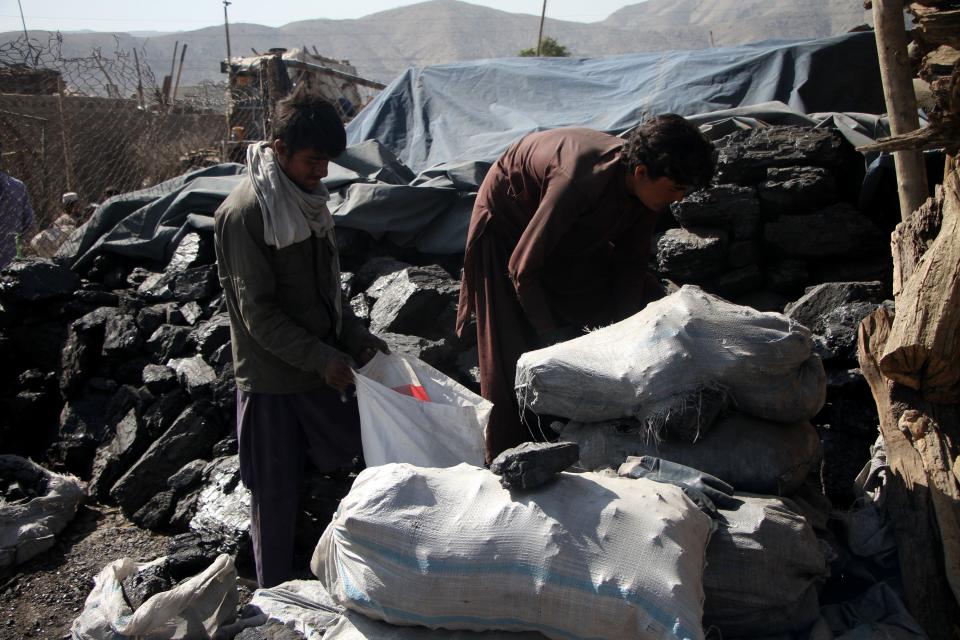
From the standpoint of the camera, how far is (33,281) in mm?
5508

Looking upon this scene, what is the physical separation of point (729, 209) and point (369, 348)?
2.22 meters

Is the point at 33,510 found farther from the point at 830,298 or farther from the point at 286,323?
the point at 830,298

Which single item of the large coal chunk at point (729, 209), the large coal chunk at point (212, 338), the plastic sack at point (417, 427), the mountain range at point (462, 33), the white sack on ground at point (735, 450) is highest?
the mountain range at point (462, 33)

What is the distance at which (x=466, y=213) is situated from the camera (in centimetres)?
510

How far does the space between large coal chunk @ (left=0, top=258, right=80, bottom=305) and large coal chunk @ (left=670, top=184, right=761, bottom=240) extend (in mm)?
4112

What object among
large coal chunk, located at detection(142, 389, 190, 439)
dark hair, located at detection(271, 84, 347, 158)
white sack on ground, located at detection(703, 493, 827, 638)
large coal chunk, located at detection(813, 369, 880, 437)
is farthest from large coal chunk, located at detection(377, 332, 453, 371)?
white sack on ground, located at detection(703, 493, 827, 638)

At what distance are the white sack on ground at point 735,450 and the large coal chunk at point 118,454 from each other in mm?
3188

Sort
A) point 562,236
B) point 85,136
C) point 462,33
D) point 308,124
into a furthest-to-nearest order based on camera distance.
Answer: point 462,33
point 85,136
point 562,236
point 308,124

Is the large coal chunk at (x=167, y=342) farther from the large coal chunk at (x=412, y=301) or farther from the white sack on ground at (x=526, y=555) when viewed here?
the white sack on ground at (x=526, y=555)

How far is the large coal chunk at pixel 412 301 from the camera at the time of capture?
4.40 m

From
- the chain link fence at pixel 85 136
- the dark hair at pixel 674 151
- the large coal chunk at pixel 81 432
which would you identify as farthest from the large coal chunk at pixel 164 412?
the chain link fence at pixel 85 136

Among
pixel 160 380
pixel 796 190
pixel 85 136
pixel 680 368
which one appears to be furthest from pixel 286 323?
pixel 85 136

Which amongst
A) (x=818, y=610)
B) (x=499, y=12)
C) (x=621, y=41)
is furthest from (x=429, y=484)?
(x=499, y=12)

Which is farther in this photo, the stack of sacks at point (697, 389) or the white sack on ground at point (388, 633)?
the stack of sacks at point (697, 389)
